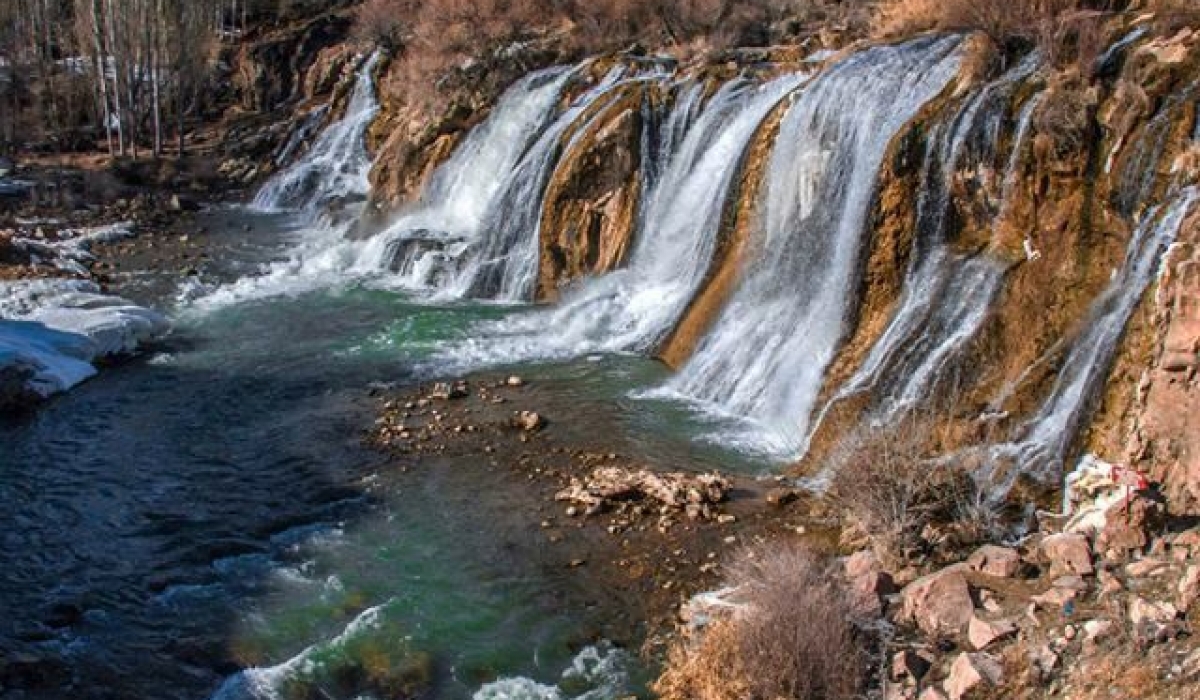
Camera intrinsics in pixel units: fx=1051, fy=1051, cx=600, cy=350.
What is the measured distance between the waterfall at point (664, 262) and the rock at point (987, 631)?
864cm

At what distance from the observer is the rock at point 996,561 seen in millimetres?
8484

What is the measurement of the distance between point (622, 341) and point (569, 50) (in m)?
11.0

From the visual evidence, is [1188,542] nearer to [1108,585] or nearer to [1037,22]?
[1108,585]

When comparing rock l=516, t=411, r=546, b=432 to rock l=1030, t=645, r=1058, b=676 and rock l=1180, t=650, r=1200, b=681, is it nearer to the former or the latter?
rock l=1030, t=645, r=1058, b=676

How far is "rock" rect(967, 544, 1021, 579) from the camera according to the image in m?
8.48

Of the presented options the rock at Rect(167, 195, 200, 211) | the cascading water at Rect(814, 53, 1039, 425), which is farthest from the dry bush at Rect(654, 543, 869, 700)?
the rock at Rect(167, 195, 200, 211)

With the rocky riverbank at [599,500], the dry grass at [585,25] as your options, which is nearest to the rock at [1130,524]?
the rocky riverbank at [599,500]

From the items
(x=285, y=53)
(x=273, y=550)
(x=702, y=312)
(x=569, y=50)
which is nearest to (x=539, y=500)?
(x=273, y=550)

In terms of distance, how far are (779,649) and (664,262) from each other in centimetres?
1065

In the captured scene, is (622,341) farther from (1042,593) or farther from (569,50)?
(569,50)

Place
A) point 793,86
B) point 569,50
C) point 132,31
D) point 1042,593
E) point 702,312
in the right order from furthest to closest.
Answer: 1. point 132,31
2. point 569,50
3. point 793,86
4. point 702,312
5. point 1042,593

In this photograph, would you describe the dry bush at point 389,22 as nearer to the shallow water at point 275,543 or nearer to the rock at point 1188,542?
the shallow water at point 275,543

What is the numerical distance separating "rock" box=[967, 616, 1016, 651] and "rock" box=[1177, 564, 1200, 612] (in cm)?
112

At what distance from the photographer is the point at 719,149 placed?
1744 cm
